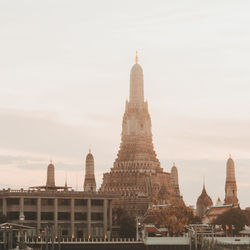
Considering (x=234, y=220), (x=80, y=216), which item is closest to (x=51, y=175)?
(x=80, y=216)

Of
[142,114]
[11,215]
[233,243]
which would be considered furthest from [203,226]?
[142,114]

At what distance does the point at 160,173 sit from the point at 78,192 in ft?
170

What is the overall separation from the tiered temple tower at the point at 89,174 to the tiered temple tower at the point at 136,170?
25.7 ft

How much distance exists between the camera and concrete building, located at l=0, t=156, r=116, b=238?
458 feet

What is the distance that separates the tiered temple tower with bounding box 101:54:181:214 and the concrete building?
3206cm

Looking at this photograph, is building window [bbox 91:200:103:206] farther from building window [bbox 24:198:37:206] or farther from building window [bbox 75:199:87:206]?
building window [bbox 24:198:37:206]

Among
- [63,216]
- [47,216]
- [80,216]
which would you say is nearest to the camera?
[47,216]

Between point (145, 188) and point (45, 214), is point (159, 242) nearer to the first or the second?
point (45, 214)

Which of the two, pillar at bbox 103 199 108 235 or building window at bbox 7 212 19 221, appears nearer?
building window at bbox 7 212 19 221

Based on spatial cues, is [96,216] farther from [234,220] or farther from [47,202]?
[234,220]

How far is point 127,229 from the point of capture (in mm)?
140125

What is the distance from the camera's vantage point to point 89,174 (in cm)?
18225

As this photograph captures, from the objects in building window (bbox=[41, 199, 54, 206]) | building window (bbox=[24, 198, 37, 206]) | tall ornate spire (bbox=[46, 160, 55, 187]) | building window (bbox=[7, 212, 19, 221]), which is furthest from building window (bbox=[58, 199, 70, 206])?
tall ornate spire (bbox=[46, 160, 55, 187])

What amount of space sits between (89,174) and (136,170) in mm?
14388
